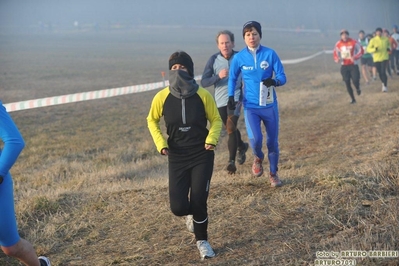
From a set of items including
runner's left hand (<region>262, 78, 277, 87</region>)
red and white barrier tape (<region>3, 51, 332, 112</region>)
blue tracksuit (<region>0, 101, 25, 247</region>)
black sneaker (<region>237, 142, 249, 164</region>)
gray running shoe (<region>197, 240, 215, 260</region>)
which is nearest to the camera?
blue tracksuit (<region>0, 101, 25, 247</region>)

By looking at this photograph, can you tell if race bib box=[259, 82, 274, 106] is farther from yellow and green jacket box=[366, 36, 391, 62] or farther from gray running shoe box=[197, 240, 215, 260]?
yellow and green jacket box=[366, 36, 391, 62]

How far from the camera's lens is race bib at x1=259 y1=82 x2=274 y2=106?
708cm

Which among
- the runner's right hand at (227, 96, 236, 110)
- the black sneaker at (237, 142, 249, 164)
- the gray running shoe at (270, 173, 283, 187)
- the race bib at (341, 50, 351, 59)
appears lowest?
the black sneaker at (237, 142, 249, 164)

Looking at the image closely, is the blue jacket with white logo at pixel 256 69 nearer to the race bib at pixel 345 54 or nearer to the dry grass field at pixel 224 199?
the dry grass field at pixel 224 199

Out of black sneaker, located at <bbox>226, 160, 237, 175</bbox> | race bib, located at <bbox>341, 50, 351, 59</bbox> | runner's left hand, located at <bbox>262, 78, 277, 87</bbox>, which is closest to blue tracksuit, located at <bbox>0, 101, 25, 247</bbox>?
runner's left hand, located at <bbox>262, 78, 277, 87</bbox>

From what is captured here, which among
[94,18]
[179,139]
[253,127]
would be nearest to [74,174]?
[253,127]

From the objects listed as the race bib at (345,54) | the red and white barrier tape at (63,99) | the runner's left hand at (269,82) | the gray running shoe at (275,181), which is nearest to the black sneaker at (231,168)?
the gray running shoe at (275,181)

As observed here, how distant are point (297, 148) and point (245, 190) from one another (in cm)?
427

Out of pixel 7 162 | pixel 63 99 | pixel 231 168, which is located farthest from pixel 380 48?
pixel 7 162

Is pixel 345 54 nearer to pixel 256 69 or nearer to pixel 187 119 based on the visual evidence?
pixel 256 69

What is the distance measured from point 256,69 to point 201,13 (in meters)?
129

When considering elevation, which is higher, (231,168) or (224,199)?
(224,199)

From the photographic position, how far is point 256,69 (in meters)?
7.16

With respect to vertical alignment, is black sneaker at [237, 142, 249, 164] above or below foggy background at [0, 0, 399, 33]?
above
